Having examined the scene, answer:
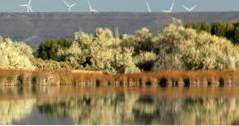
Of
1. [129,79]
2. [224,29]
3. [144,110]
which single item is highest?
[224,29]

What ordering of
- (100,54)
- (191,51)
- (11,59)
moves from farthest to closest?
(100,54) < (191,51) < (11,59)

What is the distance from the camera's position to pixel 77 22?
47.8 m

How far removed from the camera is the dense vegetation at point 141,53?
90.6ft

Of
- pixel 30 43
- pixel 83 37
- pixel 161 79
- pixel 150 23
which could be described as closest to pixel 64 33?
pixel 30 43

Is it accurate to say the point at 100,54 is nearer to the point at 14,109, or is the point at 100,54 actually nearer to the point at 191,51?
the point at 191,51

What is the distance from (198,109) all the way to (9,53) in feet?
47.9

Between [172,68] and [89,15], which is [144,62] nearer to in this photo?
[172,68]

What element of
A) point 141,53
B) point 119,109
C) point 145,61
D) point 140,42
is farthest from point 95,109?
point 140,42

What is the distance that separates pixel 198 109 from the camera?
1389 cm

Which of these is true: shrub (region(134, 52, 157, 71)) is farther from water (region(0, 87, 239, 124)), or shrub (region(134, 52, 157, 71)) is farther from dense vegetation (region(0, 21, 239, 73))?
water (region(0, 87, 239, 124))

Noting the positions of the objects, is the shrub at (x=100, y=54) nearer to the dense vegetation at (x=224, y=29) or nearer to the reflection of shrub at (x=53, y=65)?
the reflection of shrub at (x=53, y=65)

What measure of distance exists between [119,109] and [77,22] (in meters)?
34.1

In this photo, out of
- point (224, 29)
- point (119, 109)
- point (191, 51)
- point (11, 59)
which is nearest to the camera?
point (119, 109)

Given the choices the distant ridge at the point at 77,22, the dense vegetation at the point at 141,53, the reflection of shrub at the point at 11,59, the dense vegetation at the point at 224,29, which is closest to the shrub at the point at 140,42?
the dense vegetation at the point at 141,53
